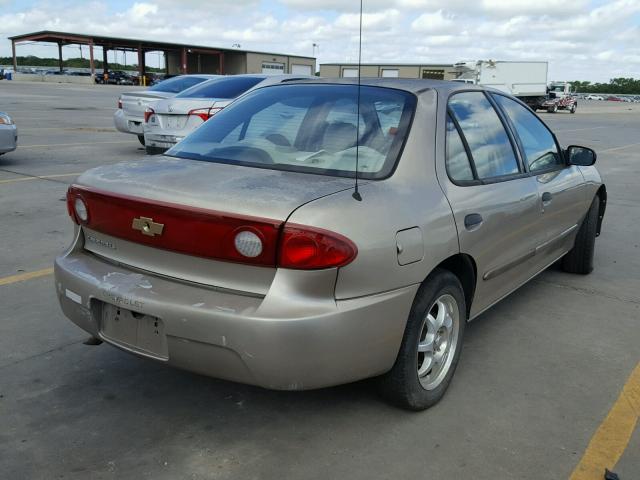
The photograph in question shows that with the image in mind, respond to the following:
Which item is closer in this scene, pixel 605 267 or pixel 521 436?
pixel 521 436

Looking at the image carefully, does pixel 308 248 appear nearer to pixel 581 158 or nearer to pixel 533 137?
pixel 533 137

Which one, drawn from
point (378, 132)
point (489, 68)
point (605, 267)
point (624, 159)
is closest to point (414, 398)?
point (378, 132)

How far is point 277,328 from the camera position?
2.32m

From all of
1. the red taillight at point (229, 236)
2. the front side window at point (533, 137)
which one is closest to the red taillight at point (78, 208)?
the red taillight at point (229, 236)

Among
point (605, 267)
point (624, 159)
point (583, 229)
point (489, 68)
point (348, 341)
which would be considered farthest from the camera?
point (489, 68)

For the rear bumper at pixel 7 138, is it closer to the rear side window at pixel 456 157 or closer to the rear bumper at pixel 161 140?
the rear bumper at pixel 161 140

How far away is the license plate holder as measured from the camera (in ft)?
8.35

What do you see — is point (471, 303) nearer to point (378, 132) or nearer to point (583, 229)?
point (378, 132)

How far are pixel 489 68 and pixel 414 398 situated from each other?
44963 mm

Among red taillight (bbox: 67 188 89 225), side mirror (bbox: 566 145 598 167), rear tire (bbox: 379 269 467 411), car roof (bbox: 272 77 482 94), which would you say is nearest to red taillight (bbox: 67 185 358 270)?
red taillight (bbox: 67 188 89 225)

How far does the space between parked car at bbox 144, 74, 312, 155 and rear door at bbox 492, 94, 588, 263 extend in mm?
5713

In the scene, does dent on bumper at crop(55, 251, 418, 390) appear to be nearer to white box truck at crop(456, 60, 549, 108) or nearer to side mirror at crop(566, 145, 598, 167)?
side mirror at crop(566, 145, 598, 167)

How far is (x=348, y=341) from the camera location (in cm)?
244

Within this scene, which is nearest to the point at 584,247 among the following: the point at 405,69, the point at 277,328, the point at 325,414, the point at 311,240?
the point at 325,414
